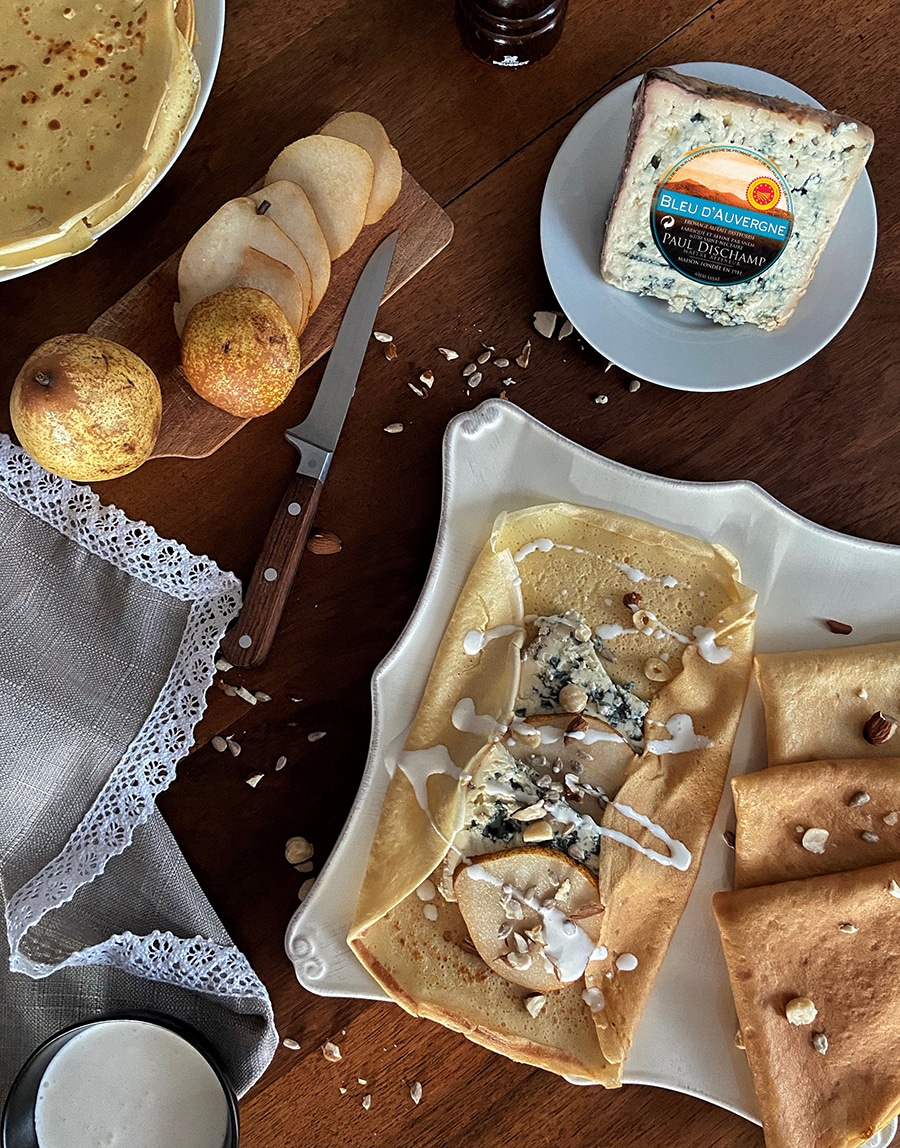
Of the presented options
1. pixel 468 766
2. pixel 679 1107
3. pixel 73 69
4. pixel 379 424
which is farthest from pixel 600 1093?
pixel 73 69

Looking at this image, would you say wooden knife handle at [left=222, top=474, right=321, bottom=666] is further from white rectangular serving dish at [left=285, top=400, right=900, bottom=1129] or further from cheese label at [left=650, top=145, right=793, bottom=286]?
cheese label at [left=650, top=145, right=793, bottom=286]

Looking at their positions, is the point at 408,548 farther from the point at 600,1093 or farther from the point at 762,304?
the point at 600,1093

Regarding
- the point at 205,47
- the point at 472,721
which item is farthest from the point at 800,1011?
the point at 205,47

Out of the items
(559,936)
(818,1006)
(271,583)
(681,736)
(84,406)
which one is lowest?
(818,1006)

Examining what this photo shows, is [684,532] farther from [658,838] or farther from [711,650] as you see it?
[658,838]

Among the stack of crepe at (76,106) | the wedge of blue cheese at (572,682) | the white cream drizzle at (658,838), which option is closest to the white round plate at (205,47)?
the stack of crepe at (76,106)
